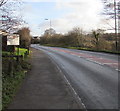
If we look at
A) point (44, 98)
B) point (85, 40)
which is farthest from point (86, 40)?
point (44, 98)

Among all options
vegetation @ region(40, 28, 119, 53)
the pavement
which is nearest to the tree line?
vegetation @ region(40, 28, 119, 53)

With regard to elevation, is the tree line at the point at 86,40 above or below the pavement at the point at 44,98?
above

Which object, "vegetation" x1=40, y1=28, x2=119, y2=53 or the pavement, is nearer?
the pavement

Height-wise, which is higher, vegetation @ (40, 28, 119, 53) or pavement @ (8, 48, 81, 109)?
vegetation @ (40, 28, 119, 53)

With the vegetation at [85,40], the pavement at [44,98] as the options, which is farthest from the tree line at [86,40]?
the pavement at [44,98]

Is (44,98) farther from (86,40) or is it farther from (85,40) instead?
(85,40)

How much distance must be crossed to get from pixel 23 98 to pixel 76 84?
3.13 metres

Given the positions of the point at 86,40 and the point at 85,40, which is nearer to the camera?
the point at 86,40

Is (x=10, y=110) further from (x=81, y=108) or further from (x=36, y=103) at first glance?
(x=81, y=108)

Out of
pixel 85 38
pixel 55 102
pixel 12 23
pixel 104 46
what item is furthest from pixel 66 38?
pixel 55 102

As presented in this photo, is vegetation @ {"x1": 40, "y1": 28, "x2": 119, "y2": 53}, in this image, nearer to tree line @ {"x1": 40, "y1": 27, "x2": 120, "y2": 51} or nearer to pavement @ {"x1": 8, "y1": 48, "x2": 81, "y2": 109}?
tree line @ {"x1": 40, "y1": 27, "x2": 120, "y2": 51}

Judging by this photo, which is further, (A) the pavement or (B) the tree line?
(B) the tree line

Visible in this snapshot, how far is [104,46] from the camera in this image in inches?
1596

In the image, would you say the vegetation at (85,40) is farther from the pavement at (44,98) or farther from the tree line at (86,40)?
the pavement at (44,98)
